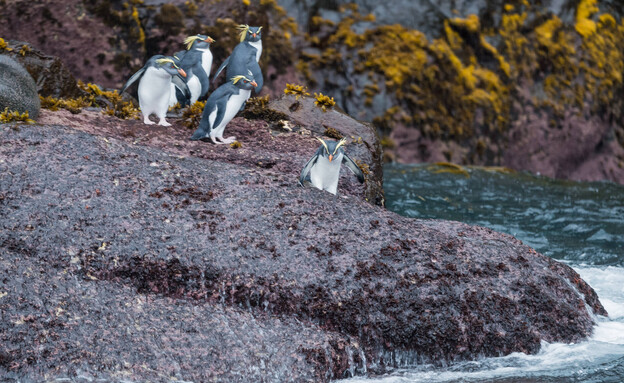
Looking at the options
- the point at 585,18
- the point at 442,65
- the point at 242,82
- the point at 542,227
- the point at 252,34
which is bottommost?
the point at 542,227

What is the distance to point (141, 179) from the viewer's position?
5.41 meters

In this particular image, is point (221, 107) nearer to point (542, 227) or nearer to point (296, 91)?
point (296, 91)

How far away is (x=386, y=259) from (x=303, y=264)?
607mm

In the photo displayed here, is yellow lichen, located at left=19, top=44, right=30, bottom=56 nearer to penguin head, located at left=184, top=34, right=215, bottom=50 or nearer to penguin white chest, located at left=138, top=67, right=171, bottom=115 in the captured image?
penguin head, located at left=184, top=34, right=215, bottom=50

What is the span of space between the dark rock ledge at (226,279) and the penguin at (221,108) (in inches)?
39.9

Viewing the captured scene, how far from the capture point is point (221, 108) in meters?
6.75

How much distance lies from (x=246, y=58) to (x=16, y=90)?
9.56 ft

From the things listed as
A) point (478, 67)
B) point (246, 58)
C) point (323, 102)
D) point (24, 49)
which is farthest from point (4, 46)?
point (478, 67)

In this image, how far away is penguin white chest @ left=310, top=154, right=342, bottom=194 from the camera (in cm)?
607

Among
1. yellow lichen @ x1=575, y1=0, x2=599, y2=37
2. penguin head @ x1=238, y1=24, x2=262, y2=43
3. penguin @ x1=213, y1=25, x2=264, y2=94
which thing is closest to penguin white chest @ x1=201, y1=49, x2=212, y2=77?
penguin @ x1=213, y1=25, x2=264, y2=94

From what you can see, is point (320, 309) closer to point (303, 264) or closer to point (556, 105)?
point (303, 264)

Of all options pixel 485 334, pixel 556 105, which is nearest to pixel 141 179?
pixel 485 334

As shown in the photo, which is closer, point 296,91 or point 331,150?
point 331,150

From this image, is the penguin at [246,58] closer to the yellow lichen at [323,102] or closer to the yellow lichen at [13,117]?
the yellow lichen at [323,102]
